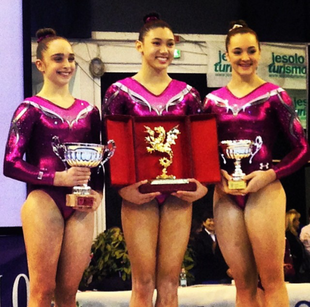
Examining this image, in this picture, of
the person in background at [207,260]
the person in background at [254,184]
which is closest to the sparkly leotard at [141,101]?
the person in background at [254,184]

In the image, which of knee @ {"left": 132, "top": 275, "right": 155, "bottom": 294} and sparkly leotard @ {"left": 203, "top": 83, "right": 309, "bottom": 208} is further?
sparkly leotard @ {"left": 203, "top": 83, "right": 309, "bottom": 208}

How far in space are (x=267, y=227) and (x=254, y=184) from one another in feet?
0.76

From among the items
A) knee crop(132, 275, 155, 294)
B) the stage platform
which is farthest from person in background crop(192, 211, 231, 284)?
knee crop(132, 275, 155, 294)

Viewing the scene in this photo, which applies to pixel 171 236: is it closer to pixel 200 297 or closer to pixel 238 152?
pixel 238 152

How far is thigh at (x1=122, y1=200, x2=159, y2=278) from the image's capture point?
3252mm

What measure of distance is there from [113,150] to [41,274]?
682mm

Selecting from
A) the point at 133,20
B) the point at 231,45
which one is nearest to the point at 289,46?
the point at 133,20

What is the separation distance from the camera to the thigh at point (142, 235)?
128 inches

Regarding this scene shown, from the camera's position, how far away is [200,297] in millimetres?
4465

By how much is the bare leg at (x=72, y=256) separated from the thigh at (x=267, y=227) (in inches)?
32.4

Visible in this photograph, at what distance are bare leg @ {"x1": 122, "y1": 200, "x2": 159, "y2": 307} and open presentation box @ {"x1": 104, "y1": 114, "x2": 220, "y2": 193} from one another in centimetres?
16

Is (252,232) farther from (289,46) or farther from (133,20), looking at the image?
(289,46)

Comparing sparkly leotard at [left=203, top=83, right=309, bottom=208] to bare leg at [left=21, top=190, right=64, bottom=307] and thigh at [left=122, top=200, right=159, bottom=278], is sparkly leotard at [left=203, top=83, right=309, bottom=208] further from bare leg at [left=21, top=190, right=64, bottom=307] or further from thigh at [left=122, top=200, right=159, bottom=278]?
bare leg at [left=21, top=190, right=64, bottom=307]

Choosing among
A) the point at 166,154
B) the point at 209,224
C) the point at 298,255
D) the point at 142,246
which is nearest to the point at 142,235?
the point at 142,246
